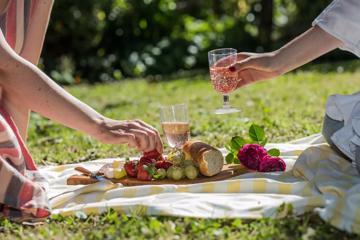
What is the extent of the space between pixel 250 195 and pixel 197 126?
2678mm

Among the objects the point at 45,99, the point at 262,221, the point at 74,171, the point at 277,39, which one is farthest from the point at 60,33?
the point at 262,221

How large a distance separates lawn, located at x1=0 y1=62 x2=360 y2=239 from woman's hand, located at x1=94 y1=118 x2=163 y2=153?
402mm

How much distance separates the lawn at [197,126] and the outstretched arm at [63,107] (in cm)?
43

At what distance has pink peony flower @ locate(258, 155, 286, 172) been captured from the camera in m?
4.06

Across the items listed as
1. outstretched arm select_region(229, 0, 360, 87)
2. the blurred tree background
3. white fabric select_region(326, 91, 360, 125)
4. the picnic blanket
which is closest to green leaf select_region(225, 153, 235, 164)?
the picnic blanket

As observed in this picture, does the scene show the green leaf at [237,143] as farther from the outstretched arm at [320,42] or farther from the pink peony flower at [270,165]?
the outstretched arm at [320,42]

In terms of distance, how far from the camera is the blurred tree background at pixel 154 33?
36.3 ft

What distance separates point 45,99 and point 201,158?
0.93 metres

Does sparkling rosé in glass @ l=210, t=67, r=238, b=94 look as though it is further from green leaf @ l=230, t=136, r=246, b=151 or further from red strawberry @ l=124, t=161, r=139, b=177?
red strawberry @ l=124, t=161, r=139, b=177

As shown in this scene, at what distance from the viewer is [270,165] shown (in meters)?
4.07

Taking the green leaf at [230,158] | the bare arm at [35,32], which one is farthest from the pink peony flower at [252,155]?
the bare arm at [35,32]

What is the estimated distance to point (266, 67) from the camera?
3.97m

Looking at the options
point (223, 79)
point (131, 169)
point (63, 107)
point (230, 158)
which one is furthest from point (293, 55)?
point (63, 107)

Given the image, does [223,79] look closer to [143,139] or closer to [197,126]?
[143,139]
